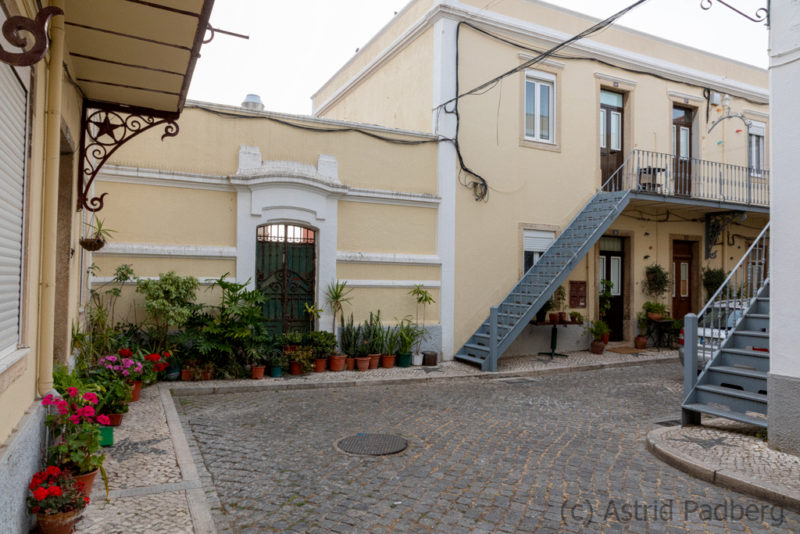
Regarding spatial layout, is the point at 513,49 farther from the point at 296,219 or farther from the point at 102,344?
the point at 102,344

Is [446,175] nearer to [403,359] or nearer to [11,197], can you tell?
[403,359]

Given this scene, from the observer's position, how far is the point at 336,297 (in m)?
9.96

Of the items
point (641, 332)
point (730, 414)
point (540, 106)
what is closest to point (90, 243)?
point (730, 414)

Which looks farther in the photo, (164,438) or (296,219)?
(296,219)

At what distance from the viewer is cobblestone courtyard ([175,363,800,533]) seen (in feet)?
12.8

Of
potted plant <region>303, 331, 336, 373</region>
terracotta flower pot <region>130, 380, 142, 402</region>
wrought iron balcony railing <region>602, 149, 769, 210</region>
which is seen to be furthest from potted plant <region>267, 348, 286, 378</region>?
wrought iron balcony railing <region>602, 149, 769, 210</region>

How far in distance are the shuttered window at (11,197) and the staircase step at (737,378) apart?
6517 mm

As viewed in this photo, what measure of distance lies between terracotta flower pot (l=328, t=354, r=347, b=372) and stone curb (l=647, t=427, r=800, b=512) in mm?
5437

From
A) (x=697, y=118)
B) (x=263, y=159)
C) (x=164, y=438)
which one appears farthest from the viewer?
(x=697, y=118)

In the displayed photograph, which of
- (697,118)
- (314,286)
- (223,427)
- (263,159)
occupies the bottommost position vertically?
(223,427)

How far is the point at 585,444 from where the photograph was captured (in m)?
5.72

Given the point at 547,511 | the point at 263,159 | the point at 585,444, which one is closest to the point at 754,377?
the point at 585,444

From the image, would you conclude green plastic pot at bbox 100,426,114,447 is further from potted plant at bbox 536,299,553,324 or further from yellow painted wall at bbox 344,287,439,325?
potted plant at bbox 536,299,553,324

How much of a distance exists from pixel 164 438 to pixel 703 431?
18.7 feet
